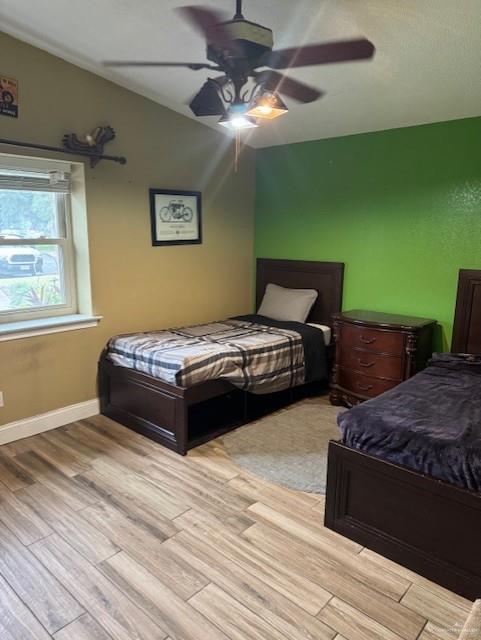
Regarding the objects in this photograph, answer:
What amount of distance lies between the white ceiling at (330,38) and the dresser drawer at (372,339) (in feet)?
5.28

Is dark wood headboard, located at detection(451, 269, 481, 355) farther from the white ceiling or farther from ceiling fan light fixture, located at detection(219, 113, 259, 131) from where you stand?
ceiling fan light fixture, located at detection(219, 113, 259, 131)

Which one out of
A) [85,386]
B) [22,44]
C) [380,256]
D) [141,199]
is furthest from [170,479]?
[22,44]

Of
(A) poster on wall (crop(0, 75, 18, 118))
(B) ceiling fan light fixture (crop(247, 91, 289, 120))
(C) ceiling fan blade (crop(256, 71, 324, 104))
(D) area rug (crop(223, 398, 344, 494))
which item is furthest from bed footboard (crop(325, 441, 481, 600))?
(A) poster on wall (crop(0, 75, 18, 118))

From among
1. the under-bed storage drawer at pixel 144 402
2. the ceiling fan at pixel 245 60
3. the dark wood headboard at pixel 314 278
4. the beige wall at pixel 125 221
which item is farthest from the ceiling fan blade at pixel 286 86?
the under-bed storage drawer at pixel 144 402

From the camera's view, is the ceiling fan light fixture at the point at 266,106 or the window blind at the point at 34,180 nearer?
the ceiling fan light fixture at the point at 266,106

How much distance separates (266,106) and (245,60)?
11.6 inches

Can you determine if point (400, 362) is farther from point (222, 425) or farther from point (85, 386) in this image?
point (85, 386)

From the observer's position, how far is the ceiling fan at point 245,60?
168cm

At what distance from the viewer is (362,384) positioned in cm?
344

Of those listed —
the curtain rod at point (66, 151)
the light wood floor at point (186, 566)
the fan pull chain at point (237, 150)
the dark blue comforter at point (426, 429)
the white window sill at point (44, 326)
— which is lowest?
the light wood floor at point (186, 566)

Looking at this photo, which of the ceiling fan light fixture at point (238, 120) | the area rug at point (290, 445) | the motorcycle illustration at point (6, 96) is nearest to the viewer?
the ceiling fan light fixture at point (238, 120)

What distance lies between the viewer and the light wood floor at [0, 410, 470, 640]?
162 centimetres

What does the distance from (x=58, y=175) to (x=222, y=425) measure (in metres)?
2.14

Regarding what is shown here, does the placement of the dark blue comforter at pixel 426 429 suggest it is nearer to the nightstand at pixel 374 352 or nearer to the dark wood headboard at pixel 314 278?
the nightstand at pixel 374 352
